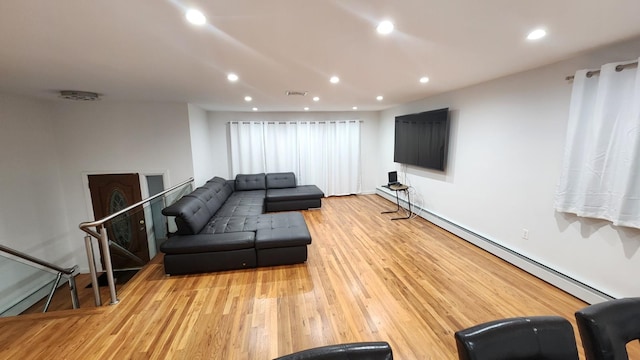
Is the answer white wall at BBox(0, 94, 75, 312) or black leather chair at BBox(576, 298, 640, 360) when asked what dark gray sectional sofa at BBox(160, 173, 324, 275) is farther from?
black leather chair at BBox(576, 298, 640, 360)

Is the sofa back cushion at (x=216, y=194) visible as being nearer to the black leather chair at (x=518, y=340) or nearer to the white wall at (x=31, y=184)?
the white wall at (x=31, y=184)

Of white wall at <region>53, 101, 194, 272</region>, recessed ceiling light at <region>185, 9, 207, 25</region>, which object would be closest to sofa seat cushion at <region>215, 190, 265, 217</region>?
white wall at <region>53, 101, 194, 272</region>

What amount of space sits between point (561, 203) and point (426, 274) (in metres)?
1.51

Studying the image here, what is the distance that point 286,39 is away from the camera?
72.9 inches

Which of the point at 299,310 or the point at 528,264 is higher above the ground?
the point at 528,264

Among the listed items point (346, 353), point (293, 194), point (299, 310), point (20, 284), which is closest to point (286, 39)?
point (346, 353)

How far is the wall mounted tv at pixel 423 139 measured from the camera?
4117mm

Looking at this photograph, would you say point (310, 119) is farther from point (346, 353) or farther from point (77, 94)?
point (346, 353)

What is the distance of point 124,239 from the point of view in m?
3.24

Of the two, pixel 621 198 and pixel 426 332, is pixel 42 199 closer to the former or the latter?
pixel 426 332

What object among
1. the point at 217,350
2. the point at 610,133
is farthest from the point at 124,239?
the point at 610,133

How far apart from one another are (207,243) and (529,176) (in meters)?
3.84

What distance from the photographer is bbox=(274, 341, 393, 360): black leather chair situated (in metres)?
0.87

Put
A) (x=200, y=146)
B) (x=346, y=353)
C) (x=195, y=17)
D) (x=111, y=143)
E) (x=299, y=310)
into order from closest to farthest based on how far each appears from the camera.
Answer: (x=346, y=353), (x=195, y=17), (x=299, y=310), (x=111, y=143), (x=200, y=146)
